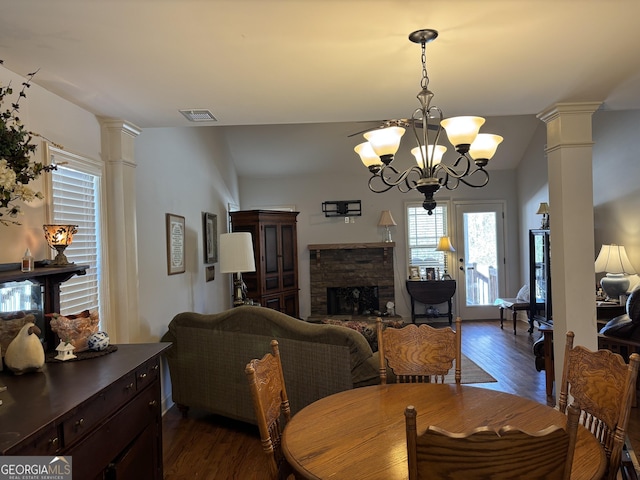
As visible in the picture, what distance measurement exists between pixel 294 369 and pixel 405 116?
1964mm

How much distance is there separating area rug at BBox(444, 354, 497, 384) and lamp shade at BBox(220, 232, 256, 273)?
7.50 feet

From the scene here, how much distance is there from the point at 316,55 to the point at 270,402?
156 centimetres

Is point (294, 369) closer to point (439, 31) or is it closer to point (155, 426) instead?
point (155, 426)

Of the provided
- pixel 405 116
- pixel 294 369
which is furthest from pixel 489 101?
pixel 294 369

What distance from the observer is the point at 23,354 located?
5.96 ft

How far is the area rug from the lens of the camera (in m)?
4.43

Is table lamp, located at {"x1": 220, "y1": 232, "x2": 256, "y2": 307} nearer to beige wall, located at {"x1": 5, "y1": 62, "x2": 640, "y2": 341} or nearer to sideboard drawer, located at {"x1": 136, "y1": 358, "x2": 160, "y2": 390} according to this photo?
beige wall, located at {"x1": 5, "y1": 62, "x2": 640, "y2": 341}

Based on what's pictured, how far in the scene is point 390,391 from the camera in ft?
6.59

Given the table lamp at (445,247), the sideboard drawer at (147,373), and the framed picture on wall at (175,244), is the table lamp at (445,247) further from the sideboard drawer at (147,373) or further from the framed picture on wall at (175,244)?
the sideboard drawer at (147,373)

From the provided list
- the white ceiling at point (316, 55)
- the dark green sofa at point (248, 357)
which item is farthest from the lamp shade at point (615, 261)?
the dark green sofa at point (248, 357)

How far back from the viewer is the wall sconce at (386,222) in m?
7.34

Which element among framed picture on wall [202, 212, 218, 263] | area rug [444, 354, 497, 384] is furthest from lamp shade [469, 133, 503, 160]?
framed picture on wall [202, 212, 218, 263]

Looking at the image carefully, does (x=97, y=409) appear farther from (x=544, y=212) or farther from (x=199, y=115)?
(x=544, y=212)

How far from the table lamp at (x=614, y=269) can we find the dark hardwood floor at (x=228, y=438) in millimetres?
1136
